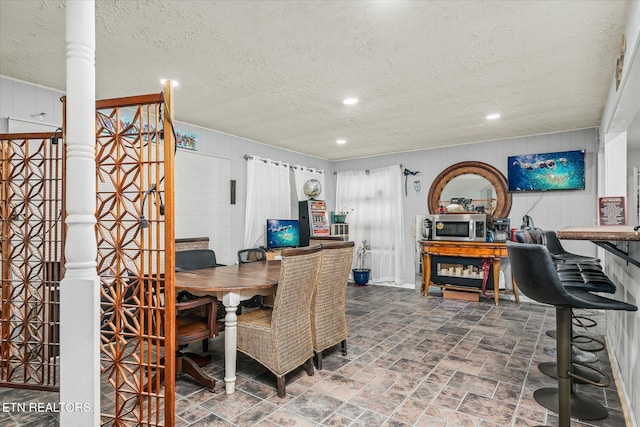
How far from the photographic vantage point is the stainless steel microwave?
5230 millimetres

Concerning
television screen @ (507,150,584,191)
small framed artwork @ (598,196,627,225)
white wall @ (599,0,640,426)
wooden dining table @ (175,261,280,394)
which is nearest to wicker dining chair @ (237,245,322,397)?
wooden dining table @ (175,261,280,394)

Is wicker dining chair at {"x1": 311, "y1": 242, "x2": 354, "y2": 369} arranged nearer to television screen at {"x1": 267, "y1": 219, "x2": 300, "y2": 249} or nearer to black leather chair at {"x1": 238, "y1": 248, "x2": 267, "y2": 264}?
black leather chair at {"x1": 238, "y1": 248, "x2": 267, "y2": 264}

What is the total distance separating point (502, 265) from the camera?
212 inches

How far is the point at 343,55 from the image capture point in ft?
8.85

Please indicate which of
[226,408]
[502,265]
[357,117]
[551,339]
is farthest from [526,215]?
[226,408]

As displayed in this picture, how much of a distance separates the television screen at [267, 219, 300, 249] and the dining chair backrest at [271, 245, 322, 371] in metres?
Answer: 2.88

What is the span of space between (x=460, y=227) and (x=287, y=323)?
3.77 metres

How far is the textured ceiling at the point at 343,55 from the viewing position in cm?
214

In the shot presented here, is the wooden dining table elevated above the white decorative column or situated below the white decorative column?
below

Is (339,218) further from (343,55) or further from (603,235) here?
(603,235)

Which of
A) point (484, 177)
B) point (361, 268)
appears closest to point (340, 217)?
point (361, 268)

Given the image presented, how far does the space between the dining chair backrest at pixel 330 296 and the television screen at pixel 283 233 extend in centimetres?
260

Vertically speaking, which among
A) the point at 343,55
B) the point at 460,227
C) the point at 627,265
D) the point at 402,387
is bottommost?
the point at 402,387

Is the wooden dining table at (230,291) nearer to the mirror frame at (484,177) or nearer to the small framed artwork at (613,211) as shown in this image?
the small framed artwork at (613,211)
